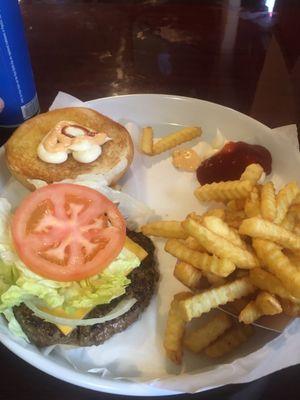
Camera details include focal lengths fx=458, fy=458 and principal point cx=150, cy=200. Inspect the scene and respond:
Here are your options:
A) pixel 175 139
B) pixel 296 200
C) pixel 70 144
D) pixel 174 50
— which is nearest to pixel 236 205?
Result: pixel 296 200

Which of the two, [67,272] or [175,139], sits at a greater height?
[67,272]

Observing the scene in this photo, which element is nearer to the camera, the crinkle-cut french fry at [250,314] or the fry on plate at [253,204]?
the crinkle-cut french fry at [250,314]

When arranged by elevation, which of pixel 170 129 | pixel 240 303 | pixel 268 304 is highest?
pixel 268 304

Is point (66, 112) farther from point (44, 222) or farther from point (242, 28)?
point (242, 28)

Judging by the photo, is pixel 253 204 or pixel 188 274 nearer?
pixel 188 274

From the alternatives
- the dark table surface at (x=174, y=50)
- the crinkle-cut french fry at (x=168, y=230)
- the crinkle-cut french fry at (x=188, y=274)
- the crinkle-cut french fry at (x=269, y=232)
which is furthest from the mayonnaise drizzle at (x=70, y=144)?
the crinkle-cut french fry at (x=269, y=232)

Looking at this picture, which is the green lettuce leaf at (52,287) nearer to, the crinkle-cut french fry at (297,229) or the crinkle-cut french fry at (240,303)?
the crinkle-cut french fry at (240,303)

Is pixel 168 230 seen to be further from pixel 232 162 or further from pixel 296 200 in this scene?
pixel 232 162

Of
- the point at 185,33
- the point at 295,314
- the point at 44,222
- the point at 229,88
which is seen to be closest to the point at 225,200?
the point at 295,314
